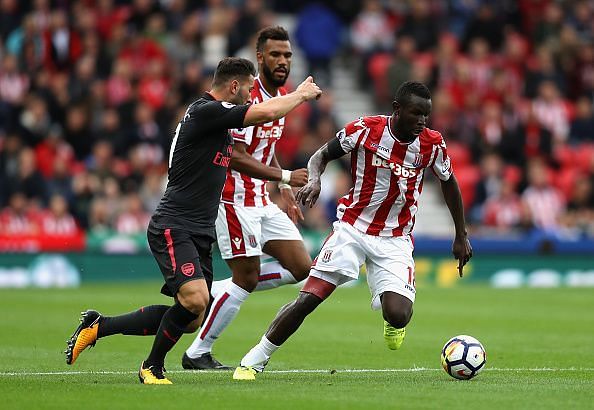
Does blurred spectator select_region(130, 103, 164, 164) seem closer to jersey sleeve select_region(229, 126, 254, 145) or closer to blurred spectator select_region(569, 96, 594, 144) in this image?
blurred spectator select_region(569, 96, 594, 144)

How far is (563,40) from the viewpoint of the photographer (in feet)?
86.7

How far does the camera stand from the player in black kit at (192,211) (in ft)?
29.0

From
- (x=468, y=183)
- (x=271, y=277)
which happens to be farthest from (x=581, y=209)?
(x=271, y=277)

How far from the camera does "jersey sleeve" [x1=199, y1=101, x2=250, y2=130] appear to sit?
8.90m

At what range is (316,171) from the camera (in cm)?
968

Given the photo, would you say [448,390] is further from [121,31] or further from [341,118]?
[341,118]

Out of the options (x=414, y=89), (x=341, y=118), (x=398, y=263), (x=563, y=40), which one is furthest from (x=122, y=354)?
(x=563, y=40)

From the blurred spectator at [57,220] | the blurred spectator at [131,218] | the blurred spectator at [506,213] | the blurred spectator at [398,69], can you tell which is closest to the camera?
the blurred spectator at [57,220]

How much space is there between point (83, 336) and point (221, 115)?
197 cm

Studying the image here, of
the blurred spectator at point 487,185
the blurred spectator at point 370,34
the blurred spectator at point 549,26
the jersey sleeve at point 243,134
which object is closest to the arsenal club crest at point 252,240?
the jersey sleeve at point 243,134

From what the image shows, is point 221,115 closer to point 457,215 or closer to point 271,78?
point 271,78

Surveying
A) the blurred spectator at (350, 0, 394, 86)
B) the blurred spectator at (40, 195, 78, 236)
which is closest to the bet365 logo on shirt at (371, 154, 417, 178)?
the blurred spectator at (40, 195, 78, 236)

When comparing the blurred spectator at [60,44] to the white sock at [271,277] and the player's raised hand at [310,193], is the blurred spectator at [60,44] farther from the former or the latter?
the player's raised hand at [310,193]

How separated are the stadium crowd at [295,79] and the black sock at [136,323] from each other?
35.5 ft
